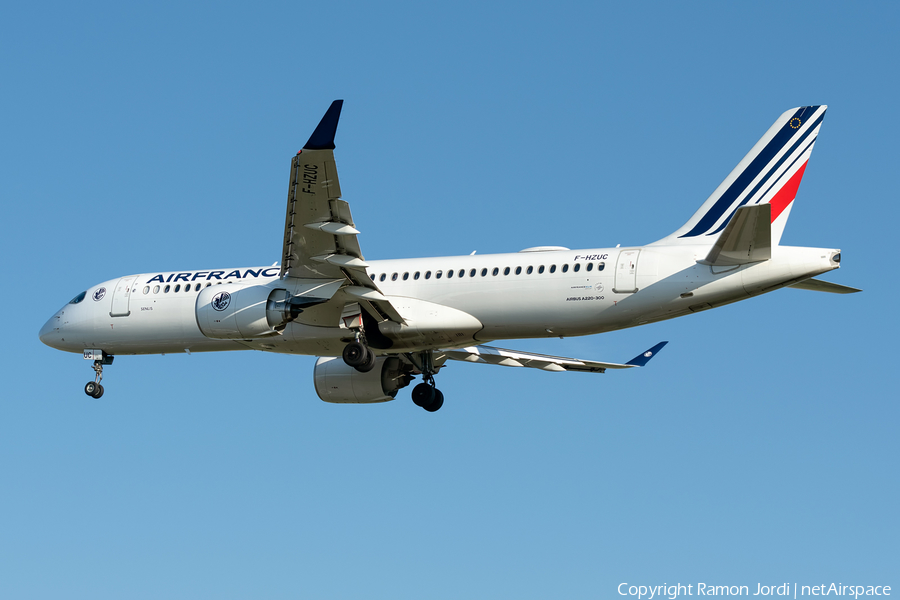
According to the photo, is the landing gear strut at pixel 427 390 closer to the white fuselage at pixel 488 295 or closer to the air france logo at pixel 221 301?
the white fuselage at pixel 488 295

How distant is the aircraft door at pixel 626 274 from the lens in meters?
A: 24.7

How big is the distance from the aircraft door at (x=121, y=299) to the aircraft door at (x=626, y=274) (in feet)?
45.3

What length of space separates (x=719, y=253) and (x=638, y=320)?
2533 mm

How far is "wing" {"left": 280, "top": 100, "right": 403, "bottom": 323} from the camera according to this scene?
21.8m

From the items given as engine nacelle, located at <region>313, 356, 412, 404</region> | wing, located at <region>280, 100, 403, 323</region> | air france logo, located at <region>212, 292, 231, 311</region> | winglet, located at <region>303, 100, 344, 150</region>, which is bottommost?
engine nacelle, located at <region>313, 356, 412, 404</region>

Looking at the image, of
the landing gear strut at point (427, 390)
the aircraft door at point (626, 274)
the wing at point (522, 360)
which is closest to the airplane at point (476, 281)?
the aircraft door at point (626, 274)

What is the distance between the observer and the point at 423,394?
1197 inches

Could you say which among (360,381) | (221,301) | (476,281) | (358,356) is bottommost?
(358,356)

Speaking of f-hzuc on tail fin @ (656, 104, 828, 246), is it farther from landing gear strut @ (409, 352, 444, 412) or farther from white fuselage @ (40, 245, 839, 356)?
landing gear strut @ (409, 352, 444, 412)

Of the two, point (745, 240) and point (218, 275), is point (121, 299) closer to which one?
point (218, 275)

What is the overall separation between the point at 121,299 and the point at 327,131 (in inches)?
459

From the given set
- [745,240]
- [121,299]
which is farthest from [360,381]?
[745,240]

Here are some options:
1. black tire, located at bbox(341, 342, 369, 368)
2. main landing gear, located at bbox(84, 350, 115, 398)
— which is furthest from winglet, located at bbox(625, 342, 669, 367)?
main landing gear, located at bbox(84, 350, 115, 398)

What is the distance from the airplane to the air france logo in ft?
0.13
